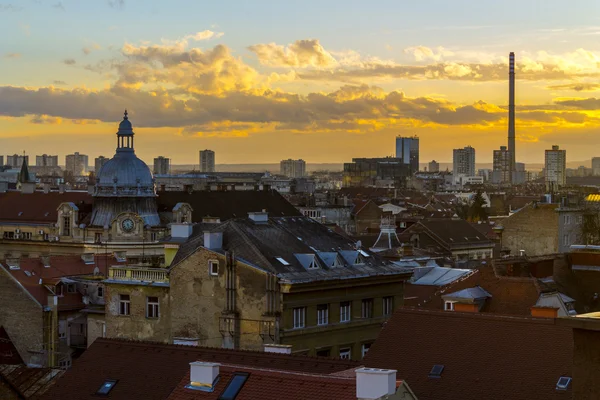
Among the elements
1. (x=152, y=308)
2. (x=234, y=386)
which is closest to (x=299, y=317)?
(x=152, y=308)

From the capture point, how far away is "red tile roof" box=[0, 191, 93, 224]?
118 meters

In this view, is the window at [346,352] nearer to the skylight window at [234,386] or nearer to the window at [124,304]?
the window at [124,304]

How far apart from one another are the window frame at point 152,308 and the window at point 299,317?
5.93 m

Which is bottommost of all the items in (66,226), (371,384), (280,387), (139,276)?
(66,226)

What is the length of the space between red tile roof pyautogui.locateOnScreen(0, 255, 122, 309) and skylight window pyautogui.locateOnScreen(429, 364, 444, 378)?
3240 cm

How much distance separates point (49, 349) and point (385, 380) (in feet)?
128

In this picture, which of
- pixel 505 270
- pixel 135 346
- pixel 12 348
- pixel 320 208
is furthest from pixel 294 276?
pixel 320 208

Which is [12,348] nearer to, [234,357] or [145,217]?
[234,357]

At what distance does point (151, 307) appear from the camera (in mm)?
49312

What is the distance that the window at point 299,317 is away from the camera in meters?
46.4

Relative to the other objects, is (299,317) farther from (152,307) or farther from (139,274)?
(139,274)

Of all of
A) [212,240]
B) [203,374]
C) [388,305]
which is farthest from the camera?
[388,305]

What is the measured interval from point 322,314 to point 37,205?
3110 inches

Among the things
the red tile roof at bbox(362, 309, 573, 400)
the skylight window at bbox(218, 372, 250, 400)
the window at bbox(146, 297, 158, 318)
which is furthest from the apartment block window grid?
the skylight window at bbox(218, 372, 250, 400)
